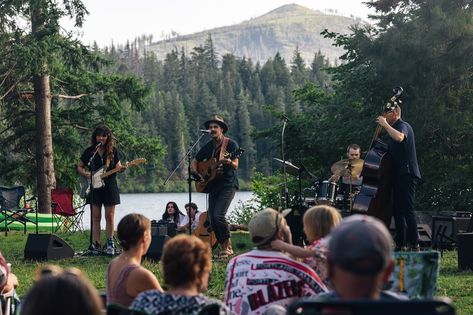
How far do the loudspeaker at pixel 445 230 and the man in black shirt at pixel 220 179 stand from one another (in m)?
2.74

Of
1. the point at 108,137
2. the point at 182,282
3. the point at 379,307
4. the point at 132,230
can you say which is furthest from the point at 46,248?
the point at 379,307

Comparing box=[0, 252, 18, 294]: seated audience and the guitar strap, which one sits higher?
the guitar strap

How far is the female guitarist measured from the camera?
12.8m

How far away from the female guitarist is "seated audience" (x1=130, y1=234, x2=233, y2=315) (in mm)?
8254

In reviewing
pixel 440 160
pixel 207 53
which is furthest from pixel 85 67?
pixel 207 53

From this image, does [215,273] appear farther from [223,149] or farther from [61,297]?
[61,297]

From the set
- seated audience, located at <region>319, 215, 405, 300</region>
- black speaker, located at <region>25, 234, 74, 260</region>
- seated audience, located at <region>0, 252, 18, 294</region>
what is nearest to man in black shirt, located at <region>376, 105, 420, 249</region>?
black speaker, located at <region>25, 234, 74, 260</region>

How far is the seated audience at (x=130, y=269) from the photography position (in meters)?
5.27

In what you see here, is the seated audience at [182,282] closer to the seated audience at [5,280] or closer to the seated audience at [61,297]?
the seated audience at [61,297]

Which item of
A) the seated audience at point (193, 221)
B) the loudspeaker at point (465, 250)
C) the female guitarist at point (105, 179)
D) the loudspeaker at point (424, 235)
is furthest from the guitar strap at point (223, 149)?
the loudspeaker at point (465, 250)

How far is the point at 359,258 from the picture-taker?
3.06m

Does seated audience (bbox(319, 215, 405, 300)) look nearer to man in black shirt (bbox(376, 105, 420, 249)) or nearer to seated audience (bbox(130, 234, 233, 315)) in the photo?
seated audience (bbox(130, 234, 233, 315))

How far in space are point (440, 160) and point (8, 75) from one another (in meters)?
11.3

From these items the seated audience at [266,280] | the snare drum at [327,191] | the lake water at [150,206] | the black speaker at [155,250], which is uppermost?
the seated audience at [266,280]
